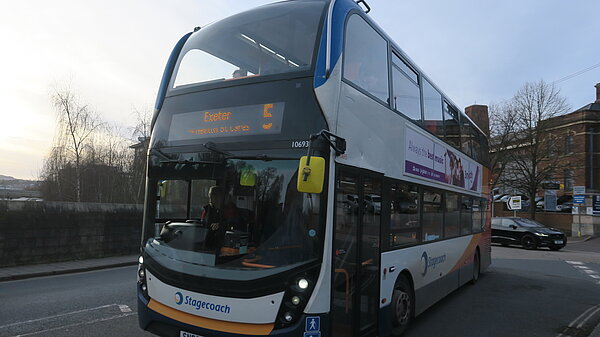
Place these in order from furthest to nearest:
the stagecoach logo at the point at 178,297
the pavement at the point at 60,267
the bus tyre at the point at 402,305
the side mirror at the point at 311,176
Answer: the pavement at the point at 60,267, the bus tyre at the point at 402,305, the stagecoach logo at the point at 178,297, the side mirror at the point at 311,176

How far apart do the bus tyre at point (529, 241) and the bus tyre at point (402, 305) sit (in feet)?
57.4

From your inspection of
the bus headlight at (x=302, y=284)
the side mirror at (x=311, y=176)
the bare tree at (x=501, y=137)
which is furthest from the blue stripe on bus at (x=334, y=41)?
the bare tree at (x=501, y=137)

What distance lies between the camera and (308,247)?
12.4ft

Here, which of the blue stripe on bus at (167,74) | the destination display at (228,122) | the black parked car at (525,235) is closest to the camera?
the destination display at (228,122)

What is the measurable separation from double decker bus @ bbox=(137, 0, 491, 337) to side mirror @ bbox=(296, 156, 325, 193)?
0.01 meters

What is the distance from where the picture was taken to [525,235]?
2052 cm

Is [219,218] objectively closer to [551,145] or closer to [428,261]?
[428,261]

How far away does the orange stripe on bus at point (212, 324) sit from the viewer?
11.8ft

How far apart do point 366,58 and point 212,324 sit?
3.47m

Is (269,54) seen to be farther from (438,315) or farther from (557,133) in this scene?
(557,133)

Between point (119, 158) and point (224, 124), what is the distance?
2145 cm

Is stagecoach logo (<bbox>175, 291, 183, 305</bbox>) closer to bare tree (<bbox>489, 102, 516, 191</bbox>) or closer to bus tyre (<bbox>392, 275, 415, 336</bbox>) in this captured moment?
bus tyre (<bbox>392, 275, 415, 336</bbox>)

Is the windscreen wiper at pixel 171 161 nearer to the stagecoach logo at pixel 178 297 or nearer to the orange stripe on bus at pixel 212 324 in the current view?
the stagecoach logo at pixel 178 297

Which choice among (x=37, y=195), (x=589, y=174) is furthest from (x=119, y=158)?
(x=589, y=174)
